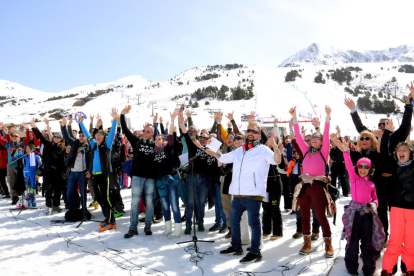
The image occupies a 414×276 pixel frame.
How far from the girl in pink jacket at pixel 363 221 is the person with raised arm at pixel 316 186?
460 millimetres

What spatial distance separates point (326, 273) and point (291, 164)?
2657mm

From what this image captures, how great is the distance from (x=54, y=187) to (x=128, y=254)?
4.00 metres

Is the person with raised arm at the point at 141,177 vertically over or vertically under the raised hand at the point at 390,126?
under

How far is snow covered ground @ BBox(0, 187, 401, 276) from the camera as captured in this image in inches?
161

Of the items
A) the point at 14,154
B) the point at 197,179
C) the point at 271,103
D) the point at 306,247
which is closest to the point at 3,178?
the point at 14,154

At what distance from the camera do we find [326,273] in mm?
3904

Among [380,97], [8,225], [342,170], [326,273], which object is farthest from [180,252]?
[380,97]

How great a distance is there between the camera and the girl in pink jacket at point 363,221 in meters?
3.71

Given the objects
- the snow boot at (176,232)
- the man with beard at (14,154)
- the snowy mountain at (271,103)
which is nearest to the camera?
the snow boot at (176,232)

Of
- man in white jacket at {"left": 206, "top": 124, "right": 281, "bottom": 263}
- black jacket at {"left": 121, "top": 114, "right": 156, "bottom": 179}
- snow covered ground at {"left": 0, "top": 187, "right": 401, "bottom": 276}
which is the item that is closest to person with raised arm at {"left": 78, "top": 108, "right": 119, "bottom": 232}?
snow covered ground at {"left": 0, "top": 187, "right": 401, "bottom": 276}

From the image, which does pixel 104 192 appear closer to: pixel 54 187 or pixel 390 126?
pixel 54 187

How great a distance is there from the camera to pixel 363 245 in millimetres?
3799

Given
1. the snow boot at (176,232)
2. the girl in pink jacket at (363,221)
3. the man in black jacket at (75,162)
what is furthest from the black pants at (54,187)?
the girl in pink jacket at (363,221)

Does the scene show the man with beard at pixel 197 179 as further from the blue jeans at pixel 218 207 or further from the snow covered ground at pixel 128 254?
the snow covered ground at pixel 128 254
